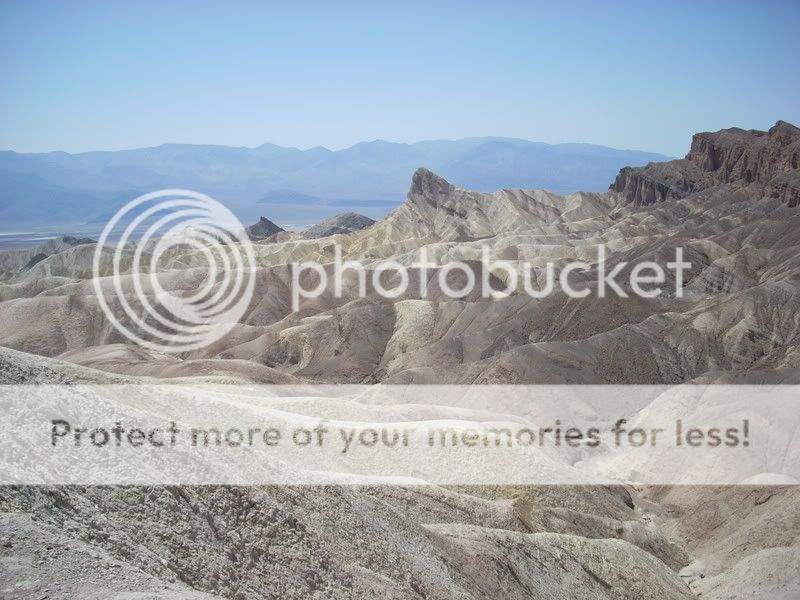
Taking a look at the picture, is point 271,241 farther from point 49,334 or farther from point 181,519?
point 181,519

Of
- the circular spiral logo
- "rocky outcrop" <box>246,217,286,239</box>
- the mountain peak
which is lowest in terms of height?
the circular spiral logo

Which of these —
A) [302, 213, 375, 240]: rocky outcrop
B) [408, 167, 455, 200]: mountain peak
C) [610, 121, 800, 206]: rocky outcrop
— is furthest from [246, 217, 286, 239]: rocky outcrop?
[610, 121, 800, 206]: rocky outcrop

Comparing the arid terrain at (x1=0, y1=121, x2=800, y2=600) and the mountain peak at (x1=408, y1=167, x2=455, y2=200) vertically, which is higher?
the mountain peak at (x1=408, y1=167, x2=455, y2=200)

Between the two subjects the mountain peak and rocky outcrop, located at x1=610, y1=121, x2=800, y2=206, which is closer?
rocky outcrop, located at x1=610, y1=121, x2=800, y2=206

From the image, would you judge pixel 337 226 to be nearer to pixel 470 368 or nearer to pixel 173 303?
pixel 173 303

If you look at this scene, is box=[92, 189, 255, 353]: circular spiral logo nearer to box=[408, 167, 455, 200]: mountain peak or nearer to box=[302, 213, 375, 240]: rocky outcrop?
box=[408, 167, 455, 200]: mountain peak

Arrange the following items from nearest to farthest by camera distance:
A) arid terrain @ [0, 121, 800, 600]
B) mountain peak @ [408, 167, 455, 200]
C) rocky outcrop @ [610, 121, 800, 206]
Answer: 1. arid terrain @ [0, 121, 800, 600]
2. rocky outcrop @ [610, 121, 800, 206]
3. mountain peak @ [408, 167, 455, 200]

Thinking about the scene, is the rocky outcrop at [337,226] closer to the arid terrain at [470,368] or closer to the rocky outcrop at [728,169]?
the arid terrain at [470,368]

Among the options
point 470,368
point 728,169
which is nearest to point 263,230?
point 728,169
